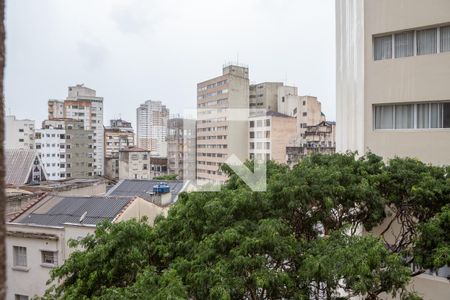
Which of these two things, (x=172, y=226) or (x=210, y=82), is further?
(x=210, y=82)

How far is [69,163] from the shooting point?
52281 millimetres

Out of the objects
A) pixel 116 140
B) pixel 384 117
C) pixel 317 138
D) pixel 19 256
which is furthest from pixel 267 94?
pixel 19 256

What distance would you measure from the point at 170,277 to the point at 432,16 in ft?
26.3

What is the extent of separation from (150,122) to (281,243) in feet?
257

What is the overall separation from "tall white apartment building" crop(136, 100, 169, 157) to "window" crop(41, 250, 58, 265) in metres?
65.6

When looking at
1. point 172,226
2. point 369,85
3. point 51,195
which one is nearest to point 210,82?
point 51,195

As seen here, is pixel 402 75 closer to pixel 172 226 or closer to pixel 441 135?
pixel 441 135

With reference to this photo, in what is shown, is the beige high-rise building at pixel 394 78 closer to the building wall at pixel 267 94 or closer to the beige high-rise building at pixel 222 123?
the beige high-rise building at pixel 222 123

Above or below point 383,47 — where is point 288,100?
above

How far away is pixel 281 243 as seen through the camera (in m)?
5.86

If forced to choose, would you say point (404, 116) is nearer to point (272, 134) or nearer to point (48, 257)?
point (48, 257)

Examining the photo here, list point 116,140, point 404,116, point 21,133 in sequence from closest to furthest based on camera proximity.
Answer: point 404,116
point 21,133
point 116,140

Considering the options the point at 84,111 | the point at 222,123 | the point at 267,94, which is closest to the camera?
the point at 222,123

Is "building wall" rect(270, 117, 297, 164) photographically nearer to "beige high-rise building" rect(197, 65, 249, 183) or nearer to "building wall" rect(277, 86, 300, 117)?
"beige high-rise building" rect(197, 65, 249, 183)
